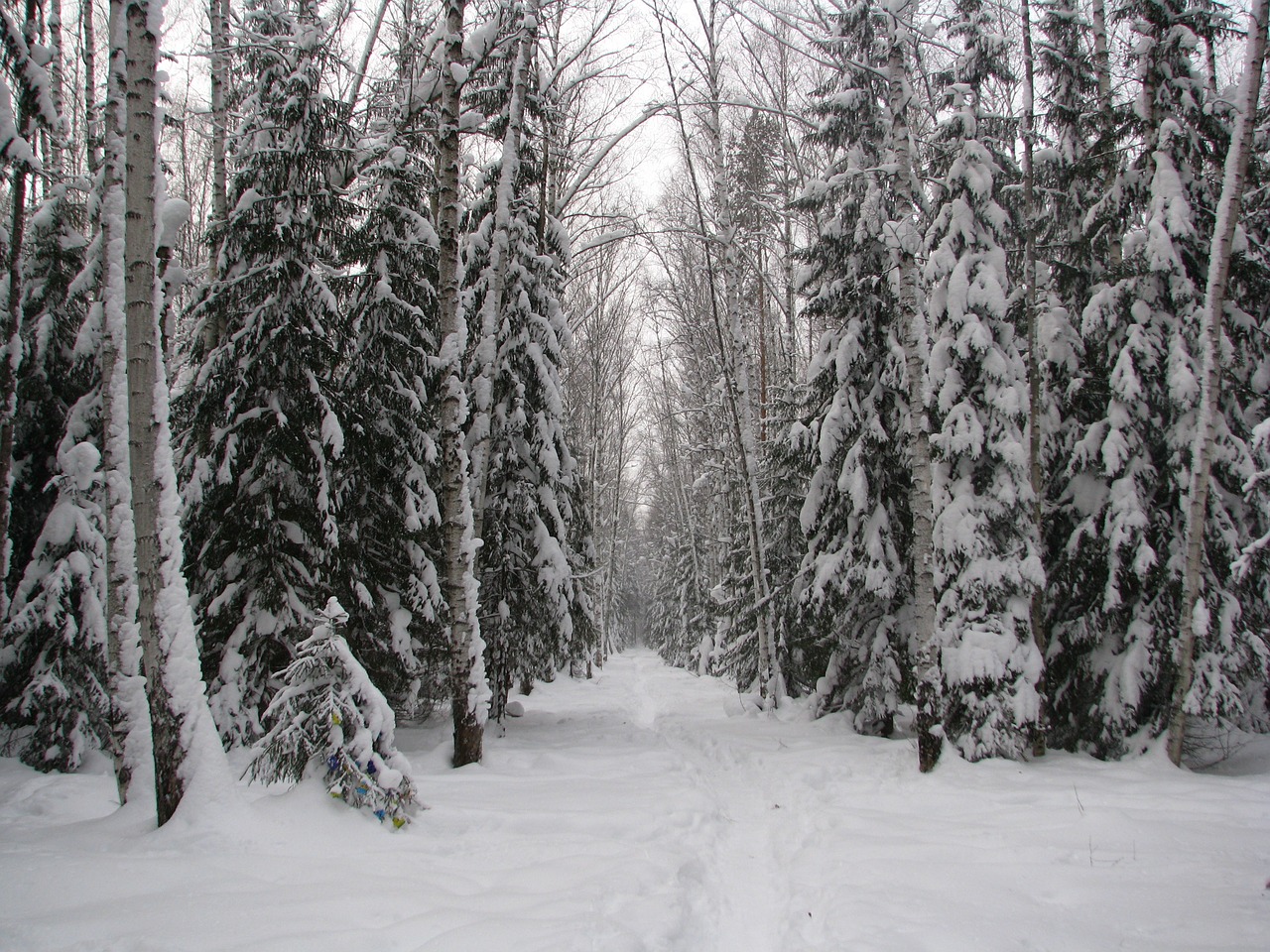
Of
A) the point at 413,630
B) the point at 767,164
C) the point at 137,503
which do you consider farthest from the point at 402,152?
the point at 767,164

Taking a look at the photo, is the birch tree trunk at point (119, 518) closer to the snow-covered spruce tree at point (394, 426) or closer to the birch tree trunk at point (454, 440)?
the birch tree trunk at point (454, 440)

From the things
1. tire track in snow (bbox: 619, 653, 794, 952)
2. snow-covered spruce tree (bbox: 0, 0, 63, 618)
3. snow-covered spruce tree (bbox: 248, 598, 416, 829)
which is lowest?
tire track in snow (bbox: 619, 653, 794, 952)

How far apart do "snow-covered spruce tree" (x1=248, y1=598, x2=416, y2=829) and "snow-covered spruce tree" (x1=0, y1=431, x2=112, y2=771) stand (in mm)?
4447

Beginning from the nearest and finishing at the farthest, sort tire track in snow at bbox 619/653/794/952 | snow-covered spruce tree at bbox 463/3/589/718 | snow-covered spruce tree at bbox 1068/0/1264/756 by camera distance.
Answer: tire track in snow at bbox 619/653/794/952 → snow-covered spruce tree at bbox 1068/0/1264/756 → snow-covered spruce tree at bbox 463/3/589/718

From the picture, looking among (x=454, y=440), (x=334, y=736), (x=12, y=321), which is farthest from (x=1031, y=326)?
(x=12, y=321)

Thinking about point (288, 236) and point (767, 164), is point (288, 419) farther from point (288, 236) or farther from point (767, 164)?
point (767, 164)

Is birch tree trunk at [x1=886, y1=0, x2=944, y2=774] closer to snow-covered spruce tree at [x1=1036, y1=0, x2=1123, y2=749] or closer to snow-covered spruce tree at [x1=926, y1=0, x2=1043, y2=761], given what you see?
snow-covered spruce tree at [x1=926, y1=0, x2=1043, y2=761]

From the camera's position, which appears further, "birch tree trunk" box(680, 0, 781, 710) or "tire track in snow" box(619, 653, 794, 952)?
"birch tree trunk" box(680, 0, 781, 710)

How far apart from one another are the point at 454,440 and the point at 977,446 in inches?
238

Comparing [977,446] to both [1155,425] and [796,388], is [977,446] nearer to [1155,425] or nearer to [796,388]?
[1155,425]

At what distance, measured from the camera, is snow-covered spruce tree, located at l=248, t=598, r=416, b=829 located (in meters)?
4.32

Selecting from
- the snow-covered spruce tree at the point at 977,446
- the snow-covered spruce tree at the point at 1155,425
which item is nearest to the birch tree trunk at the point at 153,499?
the snow-covered spruce tree at the point at 977,446


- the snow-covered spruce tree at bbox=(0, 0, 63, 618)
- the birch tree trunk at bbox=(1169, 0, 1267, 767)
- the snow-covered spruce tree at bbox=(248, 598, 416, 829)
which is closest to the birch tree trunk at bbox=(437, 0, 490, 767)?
the snow-covered spruce tree at bbox=(248, 598, 416, 829)

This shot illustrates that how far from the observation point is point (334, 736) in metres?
4.29
